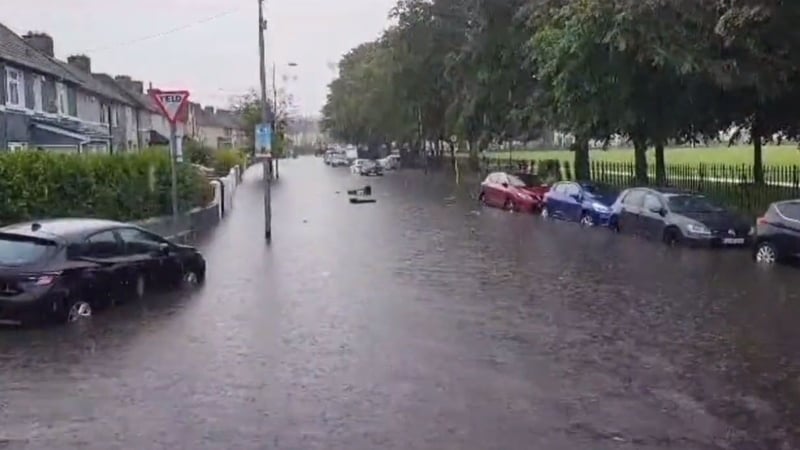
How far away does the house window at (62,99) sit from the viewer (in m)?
45.4

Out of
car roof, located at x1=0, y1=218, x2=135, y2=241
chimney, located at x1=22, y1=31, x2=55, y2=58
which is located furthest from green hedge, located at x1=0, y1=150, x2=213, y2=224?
chimney, located at x1=22, y1=31, x2=55, y2=58

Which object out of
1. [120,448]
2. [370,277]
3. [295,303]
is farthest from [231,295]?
[120,448]

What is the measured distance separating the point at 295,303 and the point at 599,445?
8.27m

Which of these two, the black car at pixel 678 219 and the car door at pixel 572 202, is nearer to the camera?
the black car at pixel 678 219

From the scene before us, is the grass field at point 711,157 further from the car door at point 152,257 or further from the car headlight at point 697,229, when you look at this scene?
the car door at point 152,257

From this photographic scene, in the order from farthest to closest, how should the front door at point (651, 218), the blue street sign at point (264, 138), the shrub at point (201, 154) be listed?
the shrub at point (201, 154)
the blue street sign at point (264, 138)
the front door at point (651, 218)

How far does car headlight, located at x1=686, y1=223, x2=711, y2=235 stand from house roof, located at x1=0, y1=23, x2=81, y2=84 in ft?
78.6

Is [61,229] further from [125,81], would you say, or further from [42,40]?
[125,81]

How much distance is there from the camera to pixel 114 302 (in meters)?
14.9

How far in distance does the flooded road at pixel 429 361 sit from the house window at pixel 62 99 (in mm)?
28306

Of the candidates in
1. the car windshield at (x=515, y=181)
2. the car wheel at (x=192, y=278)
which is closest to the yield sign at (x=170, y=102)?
the car wheel at (x=192, y=278)

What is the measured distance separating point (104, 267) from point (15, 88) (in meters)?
26.3

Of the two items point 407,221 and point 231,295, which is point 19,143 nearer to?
point 407,221

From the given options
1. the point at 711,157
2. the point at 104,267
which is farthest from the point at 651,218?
the point at 711,157
